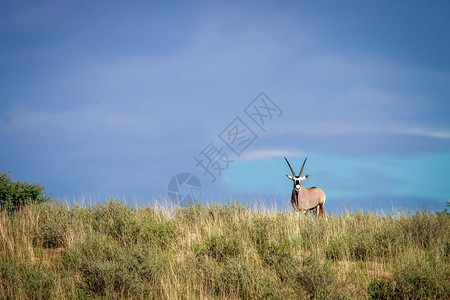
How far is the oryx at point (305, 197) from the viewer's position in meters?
20.3

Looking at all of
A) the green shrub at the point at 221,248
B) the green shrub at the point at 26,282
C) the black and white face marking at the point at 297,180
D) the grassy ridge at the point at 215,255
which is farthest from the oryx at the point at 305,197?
the green shrub at the point at 26,282

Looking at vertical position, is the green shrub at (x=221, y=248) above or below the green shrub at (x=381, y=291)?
above

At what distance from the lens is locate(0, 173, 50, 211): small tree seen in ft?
56.6

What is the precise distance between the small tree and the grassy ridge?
3624 millimetres

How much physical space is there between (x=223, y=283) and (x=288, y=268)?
4.61ft

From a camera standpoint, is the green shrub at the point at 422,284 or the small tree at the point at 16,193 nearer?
the green shrub at the point at 422,284

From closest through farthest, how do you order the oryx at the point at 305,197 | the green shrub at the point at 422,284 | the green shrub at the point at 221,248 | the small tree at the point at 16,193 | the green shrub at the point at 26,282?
1. the green shrub at the point at 422,284
2. the green shrub at the point at 26,282
3. the green shrub at the point at 221,248
4. the small tree at the point at 16,193
5. the oryx at the point at 305,197

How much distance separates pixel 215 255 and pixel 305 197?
12.1 meters

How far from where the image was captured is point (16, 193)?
57.6 feet

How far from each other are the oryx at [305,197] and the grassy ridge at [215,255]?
5.38 metres

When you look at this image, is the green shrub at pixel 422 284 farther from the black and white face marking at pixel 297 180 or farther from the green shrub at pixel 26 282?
the black and white face marking at pixel 297 180

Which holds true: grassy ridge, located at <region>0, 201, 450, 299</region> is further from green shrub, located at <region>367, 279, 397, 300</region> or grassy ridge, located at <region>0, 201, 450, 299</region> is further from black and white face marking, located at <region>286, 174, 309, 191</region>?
black and white face marking, located at <region>286, 174, 309, 191</region>

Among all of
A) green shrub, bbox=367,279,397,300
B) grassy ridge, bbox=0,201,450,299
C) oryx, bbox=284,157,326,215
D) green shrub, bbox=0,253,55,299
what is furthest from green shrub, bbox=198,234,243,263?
oryx, bbox=284,157,326,215

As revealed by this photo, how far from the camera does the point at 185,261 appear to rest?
9.84 meters
